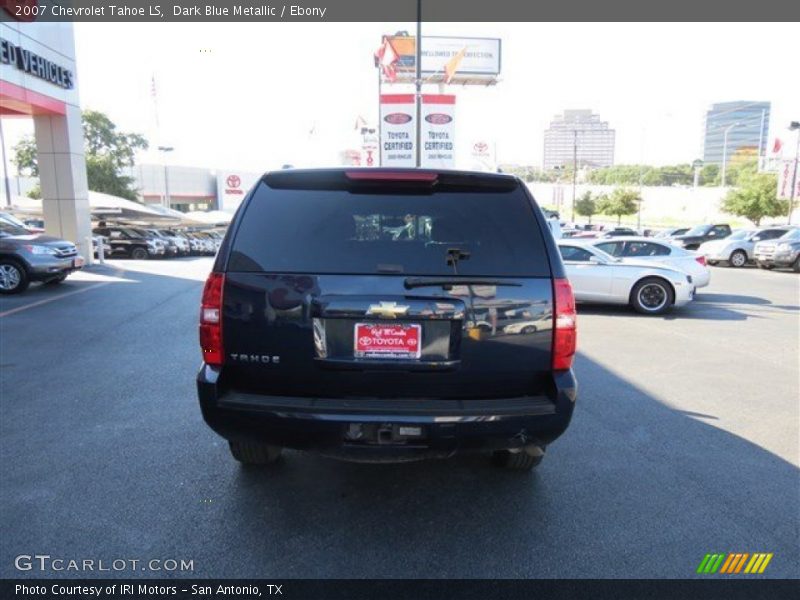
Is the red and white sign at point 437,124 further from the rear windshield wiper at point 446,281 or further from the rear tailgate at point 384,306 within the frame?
the rear windshield wiper at point 446,281

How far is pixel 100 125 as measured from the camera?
53219 mm

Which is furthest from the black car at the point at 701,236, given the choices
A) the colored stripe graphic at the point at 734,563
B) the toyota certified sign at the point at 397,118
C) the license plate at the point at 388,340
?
the license plate at the point at 388,340

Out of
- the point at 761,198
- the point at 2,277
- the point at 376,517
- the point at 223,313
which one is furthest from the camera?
the point at 761,198

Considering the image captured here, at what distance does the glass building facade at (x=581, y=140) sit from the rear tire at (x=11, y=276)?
155m

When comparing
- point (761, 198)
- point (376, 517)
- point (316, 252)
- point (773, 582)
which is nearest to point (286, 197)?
point (316, 252)

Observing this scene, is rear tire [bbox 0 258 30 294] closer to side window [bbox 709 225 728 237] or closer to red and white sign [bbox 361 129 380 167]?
red and white sign [bbox 361 129 380 167]

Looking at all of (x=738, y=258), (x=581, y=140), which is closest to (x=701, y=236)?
(x=738, y=258)

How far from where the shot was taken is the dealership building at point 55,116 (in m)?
16.0

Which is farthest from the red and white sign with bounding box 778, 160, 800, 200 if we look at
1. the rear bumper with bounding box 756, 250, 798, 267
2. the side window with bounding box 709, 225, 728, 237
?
the rear bumper with bounding box 756, 250, 798, 267

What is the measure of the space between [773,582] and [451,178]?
102 inches

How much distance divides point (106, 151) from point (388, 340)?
59.1m

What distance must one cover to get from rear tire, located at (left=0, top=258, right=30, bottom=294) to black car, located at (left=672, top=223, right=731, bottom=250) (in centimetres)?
2967

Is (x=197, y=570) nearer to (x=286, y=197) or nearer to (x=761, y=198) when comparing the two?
(x=286, y=197)

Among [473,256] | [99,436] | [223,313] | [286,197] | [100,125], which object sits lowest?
[99,436]
